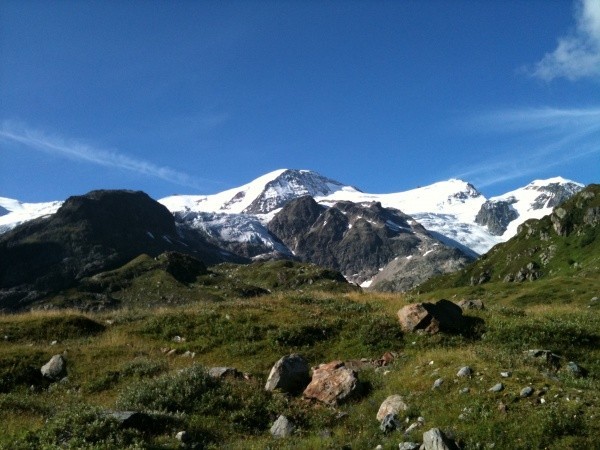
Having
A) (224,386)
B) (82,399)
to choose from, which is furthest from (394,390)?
(82,399)

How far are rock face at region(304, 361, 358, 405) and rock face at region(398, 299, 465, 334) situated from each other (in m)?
6.47

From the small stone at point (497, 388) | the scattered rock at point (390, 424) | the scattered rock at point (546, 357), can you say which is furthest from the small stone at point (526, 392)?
the scattered rock at point (546, 357)

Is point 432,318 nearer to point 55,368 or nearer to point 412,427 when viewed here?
point 412,427

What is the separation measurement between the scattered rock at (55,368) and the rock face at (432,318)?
15644 millimetres

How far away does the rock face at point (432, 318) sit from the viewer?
25703 mm

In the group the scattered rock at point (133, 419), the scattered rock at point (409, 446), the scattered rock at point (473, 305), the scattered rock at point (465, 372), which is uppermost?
the scattered rock at point (473, 305)

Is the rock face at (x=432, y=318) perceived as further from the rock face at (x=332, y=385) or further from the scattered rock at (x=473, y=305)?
the rock face at (x=332, y=385)

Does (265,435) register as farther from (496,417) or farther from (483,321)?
(483,321)

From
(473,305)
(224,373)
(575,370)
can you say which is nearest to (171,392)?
(224,373)

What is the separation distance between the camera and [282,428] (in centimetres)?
1664

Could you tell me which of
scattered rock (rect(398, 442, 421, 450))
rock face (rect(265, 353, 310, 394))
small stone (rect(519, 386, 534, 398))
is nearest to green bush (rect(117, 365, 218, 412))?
rock face (rect(265, 353, 310, 394))

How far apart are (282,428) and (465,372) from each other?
631 cm

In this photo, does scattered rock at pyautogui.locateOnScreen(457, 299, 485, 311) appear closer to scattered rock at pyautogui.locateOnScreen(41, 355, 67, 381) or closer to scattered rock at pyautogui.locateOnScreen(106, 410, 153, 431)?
scattered rock at pyautogui.locateOnScreen(106, 410, 153, 431)

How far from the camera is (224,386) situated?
63.9 feet
